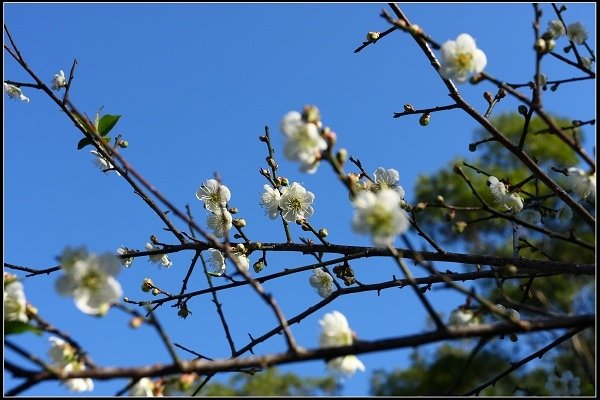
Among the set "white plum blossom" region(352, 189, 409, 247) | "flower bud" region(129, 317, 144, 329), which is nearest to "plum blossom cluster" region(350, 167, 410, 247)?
"white plum blossom" region(352, 189, 409, 247)

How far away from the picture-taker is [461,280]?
2.07 meters

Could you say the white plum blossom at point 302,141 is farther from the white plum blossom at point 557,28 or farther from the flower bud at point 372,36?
the white plum blossom at point 557,28

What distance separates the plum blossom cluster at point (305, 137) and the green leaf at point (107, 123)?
107cm

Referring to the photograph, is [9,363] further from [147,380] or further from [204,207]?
[204,207]

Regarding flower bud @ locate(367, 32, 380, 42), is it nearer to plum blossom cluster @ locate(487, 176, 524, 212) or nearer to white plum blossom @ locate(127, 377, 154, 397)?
plum blossom cluster @ locate(487, 176, 524, 212)

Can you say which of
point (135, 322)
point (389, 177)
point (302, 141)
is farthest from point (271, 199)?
point (135, 322)

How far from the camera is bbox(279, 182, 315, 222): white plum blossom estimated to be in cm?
271

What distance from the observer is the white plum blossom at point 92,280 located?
136 centimetres

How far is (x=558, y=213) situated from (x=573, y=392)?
6.17ft

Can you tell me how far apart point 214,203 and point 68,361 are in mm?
1536

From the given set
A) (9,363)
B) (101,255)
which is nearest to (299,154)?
(101,255)

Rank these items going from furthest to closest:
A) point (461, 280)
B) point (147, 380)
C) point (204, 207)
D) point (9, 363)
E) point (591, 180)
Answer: point (204, 207) < point (461, 280) < point (591, 180) < point (147, 380) < point (9, 363)

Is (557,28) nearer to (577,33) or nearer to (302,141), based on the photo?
(577,33)

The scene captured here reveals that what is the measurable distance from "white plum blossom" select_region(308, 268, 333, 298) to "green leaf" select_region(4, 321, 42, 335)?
156 centimetres
